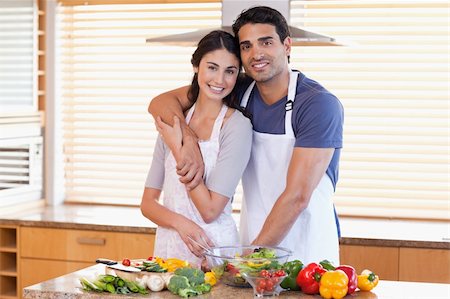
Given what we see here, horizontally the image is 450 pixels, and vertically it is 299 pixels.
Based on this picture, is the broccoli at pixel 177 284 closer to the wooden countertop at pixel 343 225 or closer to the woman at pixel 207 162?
the woman at pixel 207 162

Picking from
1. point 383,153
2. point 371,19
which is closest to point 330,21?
point 371,19

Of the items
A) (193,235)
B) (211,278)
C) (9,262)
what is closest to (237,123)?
(193,235)

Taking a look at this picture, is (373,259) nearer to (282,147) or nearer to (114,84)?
(282,147)

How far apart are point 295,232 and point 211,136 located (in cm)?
48

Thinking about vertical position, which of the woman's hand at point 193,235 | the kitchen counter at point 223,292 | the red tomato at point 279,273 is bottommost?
the kitchen counter at point 223,292

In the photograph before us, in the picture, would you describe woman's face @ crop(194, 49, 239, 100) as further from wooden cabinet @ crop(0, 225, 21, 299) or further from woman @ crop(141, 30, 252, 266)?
wooden cabinet @ crop(0, 225, 21, 299)

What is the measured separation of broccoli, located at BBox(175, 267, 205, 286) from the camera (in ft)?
8.19


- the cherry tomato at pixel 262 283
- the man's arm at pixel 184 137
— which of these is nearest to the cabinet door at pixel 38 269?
the man's arm at pixel 184 137

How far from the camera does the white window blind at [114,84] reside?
15.3ft

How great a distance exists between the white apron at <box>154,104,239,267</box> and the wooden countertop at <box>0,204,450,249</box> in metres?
0.99

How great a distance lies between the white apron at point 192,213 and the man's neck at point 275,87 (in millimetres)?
167

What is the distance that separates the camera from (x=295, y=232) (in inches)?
123

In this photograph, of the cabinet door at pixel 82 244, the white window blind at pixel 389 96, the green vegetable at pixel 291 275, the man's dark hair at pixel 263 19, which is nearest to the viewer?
the green vegetable at pixel 291 275

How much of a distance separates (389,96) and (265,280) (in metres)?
2.18
